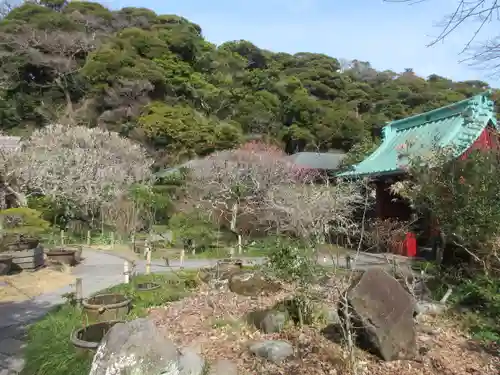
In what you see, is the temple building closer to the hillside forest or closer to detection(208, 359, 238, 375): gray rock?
detection(208, 359, 238, 375): gray rock

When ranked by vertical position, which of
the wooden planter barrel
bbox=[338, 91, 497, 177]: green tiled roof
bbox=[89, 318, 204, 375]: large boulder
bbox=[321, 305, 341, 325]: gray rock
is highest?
bbox=[338, 91, 497, 177]: green tiled roof

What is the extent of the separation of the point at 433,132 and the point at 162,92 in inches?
791

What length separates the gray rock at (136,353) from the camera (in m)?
3.89

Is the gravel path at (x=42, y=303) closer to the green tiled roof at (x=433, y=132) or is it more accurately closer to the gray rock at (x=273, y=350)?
the gray rock at (x=273, y=350)

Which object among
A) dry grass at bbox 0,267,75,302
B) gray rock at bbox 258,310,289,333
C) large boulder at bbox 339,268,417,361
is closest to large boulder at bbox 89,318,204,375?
gray rock at bbox 258,310,289,333

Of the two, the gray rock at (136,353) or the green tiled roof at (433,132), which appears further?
the green tiled roof at (433,132)

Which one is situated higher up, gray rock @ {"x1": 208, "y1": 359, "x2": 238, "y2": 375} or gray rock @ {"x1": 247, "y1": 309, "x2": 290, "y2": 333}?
gray rock @ {"x1": 247, "y1": 309, "x2": 290, "y2": 333}

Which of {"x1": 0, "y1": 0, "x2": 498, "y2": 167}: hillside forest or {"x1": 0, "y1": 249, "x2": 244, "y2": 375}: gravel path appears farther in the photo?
{"x1": 0, "y1": 0, "x2": 498, "y2": 167}: hillside forest

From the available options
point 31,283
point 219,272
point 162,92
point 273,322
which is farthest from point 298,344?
point 162,92

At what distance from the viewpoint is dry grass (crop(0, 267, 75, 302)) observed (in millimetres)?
8637

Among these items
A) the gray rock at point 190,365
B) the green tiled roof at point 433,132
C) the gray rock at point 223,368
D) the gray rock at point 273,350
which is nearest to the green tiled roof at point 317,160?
the green tiled roof at point 433,132

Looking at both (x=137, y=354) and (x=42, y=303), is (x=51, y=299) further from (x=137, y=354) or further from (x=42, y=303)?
(x=137, y=354)

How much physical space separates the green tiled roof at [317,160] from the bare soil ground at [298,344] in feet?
40.9

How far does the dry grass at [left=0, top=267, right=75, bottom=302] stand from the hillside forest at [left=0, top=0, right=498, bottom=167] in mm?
14690
